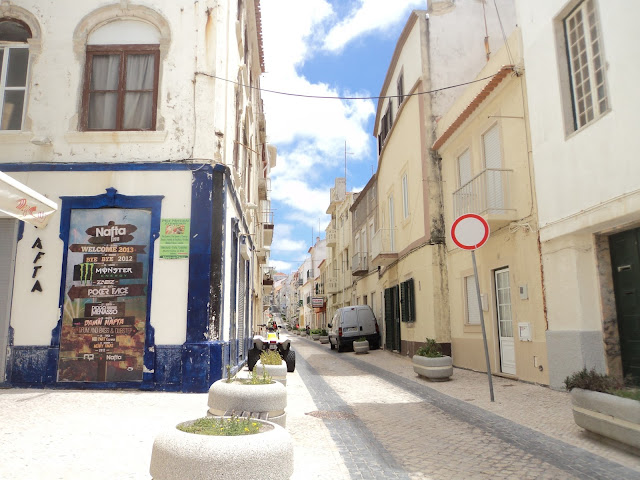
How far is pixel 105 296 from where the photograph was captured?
9234 mm

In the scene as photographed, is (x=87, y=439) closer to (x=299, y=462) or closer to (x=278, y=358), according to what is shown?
(x=299, y=462)

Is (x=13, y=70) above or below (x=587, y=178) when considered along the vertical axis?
above

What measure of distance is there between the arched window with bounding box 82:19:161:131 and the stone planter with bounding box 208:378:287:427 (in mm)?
6490

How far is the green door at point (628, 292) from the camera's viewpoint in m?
7.52

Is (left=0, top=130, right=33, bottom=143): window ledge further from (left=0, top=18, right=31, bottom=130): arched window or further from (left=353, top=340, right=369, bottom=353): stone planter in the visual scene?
(left=353, top=340, right=369, bottom=353): stone planter

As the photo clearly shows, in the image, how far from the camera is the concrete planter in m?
4.64

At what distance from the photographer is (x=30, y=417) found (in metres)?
6.41

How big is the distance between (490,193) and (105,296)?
8.17 meters

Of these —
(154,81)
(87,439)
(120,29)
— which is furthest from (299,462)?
(120,29)

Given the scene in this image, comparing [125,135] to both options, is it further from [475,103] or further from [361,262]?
[361,262]

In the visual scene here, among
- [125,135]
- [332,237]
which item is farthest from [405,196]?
[332,237]

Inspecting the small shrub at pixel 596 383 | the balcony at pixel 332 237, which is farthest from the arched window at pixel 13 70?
the balcony at pixel 332 237

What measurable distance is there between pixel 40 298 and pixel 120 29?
547 cm

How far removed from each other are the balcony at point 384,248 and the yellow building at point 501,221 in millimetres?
5985
